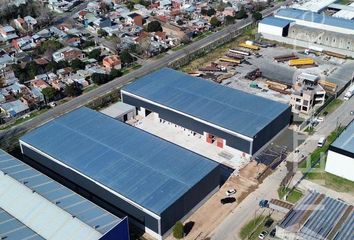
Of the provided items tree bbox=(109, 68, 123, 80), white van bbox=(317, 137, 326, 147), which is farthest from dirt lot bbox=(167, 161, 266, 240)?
tree bbox=(109, 68, 123, 80)

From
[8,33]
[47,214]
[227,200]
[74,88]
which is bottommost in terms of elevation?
[227,200]

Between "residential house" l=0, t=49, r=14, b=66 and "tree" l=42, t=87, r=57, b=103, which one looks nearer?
"tree" l=42, t=87, r=57, b=103

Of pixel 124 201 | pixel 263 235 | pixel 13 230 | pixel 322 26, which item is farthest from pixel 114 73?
pixel 322 26

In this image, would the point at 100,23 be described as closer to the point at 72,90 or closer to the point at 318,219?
the point at 72,90

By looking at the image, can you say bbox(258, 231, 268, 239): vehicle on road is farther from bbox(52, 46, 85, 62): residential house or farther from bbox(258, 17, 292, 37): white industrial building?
bbox(258, 17, 292, 37): white industrial building

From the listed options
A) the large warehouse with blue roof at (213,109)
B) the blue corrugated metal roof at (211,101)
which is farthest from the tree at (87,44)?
the large warehouse with blue roof at (213,109)

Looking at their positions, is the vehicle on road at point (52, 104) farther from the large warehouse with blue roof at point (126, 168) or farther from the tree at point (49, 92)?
the large warehouse with blue roof at point (126, 168)

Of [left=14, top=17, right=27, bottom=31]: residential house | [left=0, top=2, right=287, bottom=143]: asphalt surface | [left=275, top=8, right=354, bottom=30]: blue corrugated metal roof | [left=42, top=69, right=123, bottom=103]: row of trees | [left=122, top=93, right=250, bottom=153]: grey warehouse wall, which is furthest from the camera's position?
[left=14, top=17, right=27, bottom=31]: residential house
